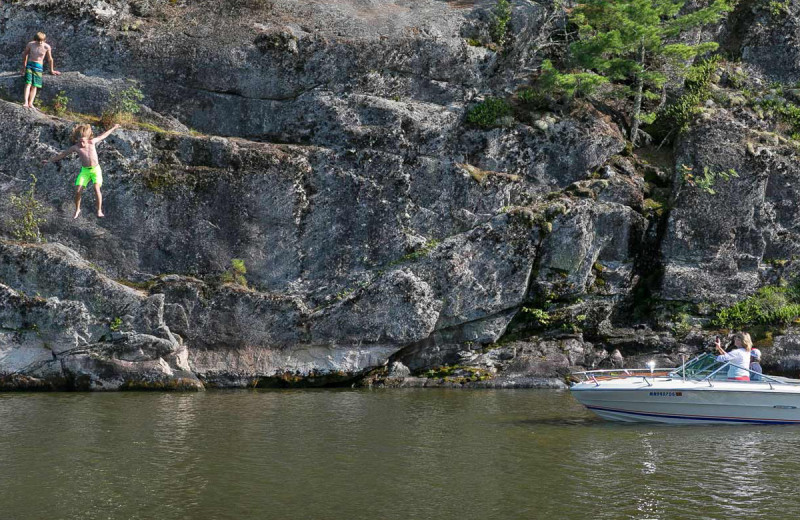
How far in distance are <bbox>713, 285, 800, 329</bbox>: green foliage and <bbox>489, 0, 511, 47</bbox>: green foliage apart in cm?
1232

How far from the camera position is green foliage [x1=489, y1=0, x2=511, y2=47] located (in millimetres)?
27984

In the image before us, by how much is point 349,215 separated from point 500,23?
31.9 feet

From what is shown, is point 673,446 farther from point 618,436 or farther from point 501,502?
point 501,502

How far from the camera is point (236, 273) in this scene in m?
23.5

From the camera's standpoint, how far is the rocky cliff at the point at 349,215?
22.8m

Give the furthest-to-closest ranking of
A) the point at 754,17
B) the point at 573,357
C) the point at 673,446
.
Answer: the point at 754,17, the point at 573,357, the point at 673,446

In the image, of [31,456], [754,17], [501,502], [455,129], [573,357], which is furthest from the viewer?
[754,17]

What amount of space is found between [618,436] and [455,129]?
44.8 ft

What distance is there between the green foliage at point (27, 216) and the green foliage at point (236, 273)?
556cm

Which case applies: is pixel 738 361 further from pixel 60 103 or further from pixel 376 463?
pixel 60 103

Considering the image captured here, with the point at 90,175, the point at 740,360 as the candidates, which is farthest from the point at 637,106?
the point at 90,175

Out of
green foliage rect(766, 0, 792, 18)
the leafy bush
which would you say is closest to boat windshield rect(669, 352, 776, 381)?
the leafy bush

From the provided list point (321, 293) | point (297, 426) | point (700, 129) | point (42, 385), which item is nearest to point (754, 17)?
point (700, 129)

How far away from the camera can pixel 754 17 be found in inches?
1187
